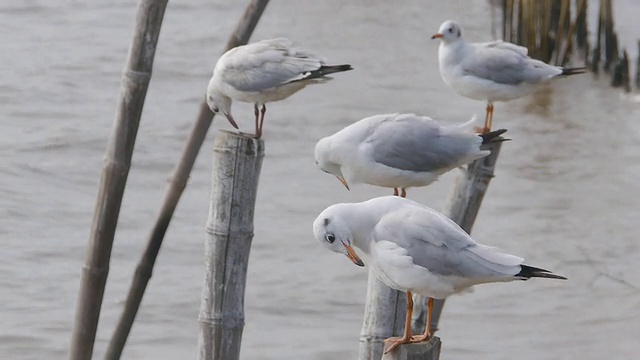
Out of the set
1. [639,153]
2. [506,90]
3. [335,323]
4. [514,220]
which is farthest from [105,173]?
[639,153]

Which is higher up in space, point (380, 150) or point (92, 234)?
point (380, 150)

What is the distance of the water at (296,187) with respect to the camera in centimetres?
816

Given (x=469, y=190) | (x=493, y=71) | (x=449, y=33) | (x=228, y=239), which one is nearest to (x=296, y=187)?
(x=449, y=33)

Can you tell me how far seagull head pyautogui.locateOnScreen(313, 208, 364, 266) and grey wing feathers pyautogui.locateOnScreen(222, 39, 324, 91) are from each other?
1.51 metres

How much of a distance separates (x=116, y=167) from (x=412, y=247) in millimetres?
1621

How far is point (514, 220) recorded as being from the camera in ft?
34.0

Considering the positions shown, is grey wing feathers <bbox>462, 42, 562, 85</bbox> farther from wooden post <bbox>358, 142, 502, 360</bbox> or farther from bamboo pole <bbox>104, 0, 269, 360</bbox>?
bamboo pole <bbox>104, 0, 269, 360</bbox>

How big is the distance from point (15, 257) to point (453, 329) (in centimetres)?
316

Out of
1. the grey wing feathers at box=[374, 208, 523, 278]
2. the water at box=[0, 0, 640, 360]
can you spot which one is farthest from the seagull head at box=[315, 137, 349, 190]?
the water at box=[0, 0, 640, 360]

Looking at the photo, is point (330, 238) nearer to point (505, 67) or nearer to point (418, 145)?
point (418, 145)

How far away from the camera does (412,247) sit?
4.13m

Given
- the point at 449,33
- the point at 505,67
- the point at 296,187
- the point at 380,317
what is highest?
the point at 449,33

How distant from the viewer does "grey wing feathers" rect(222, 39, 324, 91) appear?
18.5ft

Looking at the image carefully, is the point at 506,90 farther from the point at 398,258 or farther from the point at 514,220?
the point at 514,220
